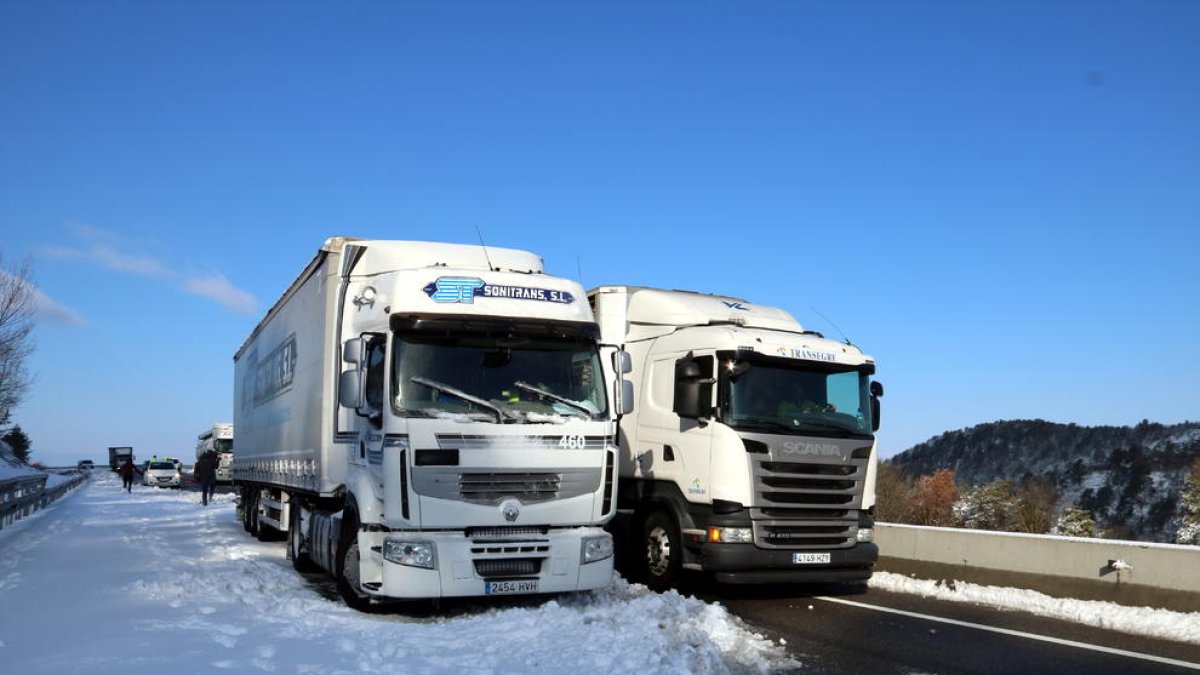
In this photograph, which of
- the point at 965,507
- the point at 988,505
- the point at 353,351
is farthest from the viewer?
the point at 988,505

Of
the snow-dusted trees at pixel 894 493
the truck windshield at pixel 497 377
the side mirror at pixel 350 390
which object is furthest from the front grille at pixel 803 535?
the snow-dusted trees at pixel 894 493

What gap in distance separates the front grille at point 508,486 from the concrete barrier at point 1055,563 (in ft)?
18.7

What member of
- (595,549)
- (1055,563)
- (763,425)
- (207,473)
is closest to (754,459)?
(763,425)

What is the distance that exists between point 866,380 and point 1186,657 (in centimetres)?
446

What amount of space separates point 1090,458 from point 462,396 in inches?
4073

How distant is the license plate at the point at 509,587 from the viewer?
28.6 feet

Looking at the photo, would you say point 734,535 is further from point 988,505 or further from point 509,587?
point 988,505

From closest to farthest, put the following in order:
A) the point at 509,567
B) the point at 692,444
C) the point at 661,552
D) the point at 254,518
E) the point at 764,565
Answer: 1. the point at 509,567
2. the point at 764,565
3. the point at 692,444
4. the point at 661,552
5. the point at 254,518

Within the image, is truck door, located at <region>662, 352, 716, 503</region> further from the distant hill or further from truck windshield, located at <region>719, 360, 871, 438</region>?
the distant hill

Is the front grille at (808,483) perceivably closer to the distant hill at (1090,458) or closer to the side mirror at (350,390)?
the side mirror at (350,390)

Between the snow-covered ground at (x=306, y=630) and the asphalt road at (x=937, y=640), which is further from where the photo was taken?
the asphalt road at (x=937, y=640)

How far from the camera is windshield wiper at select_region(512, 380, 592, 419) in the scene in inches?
358

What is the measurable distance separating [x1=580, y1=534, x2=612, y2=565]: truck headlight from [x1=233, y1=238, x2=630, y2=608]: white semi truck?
1 cm

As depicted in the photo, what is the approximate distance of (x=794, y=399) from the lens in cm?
1079
